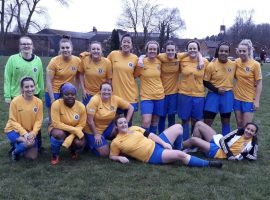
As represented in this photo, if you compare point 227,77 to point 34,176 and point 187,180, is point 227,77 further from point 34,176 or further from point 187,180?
point 34,176

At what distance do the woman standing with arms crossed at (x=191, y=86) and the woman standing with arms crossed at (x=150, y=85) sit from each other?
37cm

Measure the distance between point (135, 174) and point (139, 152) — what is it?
0.53 metres

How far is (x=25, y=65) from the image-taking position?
6.22m

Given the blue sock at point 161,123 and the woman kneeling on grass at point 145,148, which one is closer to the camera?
the woman kneeling on grass at point 145,148

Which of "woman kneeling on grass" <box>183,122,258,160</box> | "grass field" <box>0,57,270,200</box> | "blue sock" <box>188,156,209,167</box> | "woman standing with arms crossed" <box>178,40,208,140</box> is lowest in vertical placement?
"grass field" <box>0,57,270,200</box>

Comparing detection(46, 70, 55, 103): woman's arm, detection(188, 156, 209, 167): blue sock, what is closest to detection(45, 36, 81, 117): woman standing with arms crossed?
detection(46, 70, 55, 103): woman's arm

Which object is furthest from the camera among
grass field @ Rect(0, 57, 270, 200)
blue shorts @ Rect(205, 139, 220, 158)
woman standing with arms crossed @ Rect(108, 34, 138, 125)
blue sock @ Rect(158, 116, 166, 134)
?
blue sock @ Rect(158, 116, 166, 134)

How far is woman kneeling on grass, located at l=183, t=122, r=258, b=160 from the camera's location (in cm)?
611

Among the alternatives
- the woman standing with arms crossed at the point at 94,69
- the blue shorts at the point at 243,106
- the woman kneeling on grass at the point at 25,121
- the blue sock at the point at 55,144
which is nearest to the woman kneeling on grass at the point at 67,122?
the blue sock at the point at 55,144

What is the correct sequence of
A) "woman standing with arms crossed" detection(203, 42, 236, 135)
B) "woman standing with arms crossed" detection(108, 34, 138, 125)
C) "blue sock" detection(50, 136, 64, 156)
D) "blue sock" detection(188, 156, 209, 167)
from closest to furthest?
"blue sock" detection(188, 156, 209, 167) < "blue sock" detection(50, 136, 64, 156) < "woman standing with arms crossed" detection(108, 34, 138, 125) < "woman standing with arms crossed" detection(203, 42, 236, 135)

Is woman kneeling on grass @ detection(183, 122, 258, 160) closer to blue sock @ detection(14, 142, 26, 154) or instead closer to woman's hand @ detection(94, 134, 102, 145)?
woman's hand @ detection(94, 134, 102, 145)

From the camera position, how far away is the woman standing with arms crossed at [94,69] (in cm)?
643

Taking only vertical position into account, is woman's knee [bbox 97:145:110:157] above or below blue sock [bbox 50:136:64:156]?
below

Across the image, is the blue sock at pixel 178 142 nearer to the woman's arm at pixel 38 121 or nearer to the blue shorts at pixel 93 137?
the blue shorts at pixel 93 137
